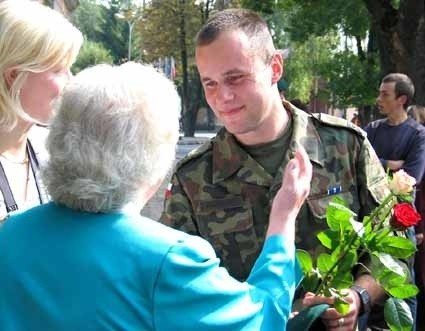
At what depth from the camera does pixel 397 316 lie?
1.91 metres

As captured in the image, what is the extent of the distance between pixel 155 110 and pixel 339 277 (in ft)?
2.44

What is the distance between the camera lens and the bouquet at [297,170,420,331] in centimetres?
184

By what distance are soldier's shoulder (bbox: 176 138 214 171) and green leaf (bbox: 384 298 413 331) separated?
839 mm

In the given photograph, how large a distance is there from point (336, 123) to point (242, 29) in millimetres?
460

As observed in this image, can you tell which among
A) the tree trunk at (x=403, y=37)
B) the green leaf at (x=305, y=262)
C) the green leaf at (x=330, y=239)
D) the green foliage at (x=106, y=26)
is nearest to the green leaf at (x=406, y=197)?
the green leaf at (x=330, y=239)

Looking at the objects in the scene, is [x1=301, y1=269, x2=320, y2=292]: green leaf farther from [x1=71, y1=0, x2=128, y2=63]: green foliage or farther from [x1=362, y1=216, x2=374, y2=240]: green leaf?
[x1=71, y1=0, x2=128, y2=63]: green foliage

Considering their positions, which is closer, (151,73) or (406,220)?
(151,73)

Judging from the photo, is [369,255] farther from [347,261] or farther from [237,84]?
[237,84]

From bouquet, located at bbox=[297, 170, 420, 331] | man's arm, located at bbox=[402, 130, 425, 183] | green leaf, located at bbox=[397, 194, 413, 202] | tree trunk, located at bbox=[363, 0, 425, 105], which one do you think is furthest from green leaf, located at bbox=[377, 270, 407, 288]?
tree trunk, located at bbox=[363, 0, 425, 105]

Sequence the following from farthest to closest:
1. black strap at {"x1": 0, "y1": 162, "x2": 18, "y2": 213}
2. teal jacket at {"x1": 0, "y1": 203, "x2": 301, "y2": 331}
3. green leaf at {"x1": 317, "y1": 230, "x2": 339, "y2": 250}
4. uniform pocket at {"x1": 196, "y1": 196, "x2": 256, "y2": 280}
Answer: uniform pocket at {"x1": 196, "y1": 196, "x2": 256, "y2": 280} < black strap at {"x1": 0, "y1": 162, "x2": 18, "y2": 213} < green leaf at {"x1": 317, "y1": 230, "x2": 339, "y2": 250} < teal jacket at {"x1": 0, "y1": 203, "x2": 301, "y2": 331}

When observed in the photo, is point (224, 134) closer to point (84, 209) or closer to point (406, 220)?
point (406, 220)

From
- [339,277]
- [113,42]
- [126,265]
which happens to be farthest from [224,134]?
[113,42]

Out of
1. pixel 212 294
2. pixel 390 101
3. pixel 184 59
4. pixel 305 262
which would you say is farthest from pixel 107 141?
pixel 184 59

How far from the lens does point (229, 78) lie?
88.6 inches
